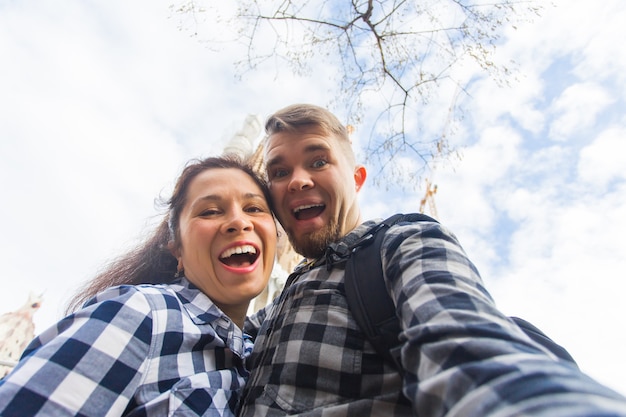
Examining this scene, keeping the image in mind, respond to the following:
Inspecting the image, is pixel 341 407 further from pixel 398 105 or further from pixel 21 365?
pixel 398 105

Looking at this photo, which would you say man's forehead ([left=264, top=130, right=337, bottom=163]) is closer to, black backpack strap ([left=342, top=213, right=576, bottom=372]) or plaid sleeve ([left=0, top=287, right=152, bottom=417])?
black backpack strap ([left=342, top=213, right=576, bottom=372])

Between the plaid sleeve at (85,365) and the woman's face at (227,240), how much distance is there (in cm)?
62

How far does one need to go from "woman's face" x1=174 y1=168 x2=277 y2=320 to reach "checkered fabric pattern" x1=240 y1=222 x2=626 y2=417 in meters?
0.33

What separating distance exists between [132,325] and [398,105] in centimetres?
422

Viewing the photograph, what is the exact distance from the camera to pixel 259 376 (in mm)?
1544

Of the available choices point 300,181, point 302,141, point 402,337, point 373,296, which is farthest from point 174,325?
point 302,141

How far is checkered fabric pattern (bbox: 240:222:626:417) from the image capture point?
732 mm

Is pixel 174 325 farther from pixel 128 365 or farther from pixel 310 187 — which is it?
pixel 310 187

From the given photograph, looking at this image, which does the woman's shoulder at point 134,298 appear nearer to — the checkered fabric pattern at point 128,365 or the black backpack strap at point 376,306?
the checkered fabric pattern at point 128,365

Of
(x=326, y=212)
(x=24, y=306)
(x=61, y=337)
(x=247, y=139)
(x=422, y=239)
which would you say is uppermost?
(x=247, y=139)

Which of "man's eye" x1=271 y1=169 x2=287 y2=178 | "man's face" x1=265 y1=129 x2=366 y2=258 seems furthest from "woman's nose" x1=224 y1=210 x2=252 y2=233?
"man's eye" x1=271 y1=169 x2=287 y2=178

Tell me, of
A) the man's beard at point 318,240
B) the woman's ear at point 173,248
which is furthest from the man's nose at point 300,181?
the woman's ear at point 173,248

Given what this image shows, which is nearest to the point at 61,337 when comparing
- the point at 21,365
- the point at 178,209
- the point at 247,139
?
the point at 21,365

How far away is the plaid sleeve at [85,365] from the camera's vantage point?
1.12 meters
